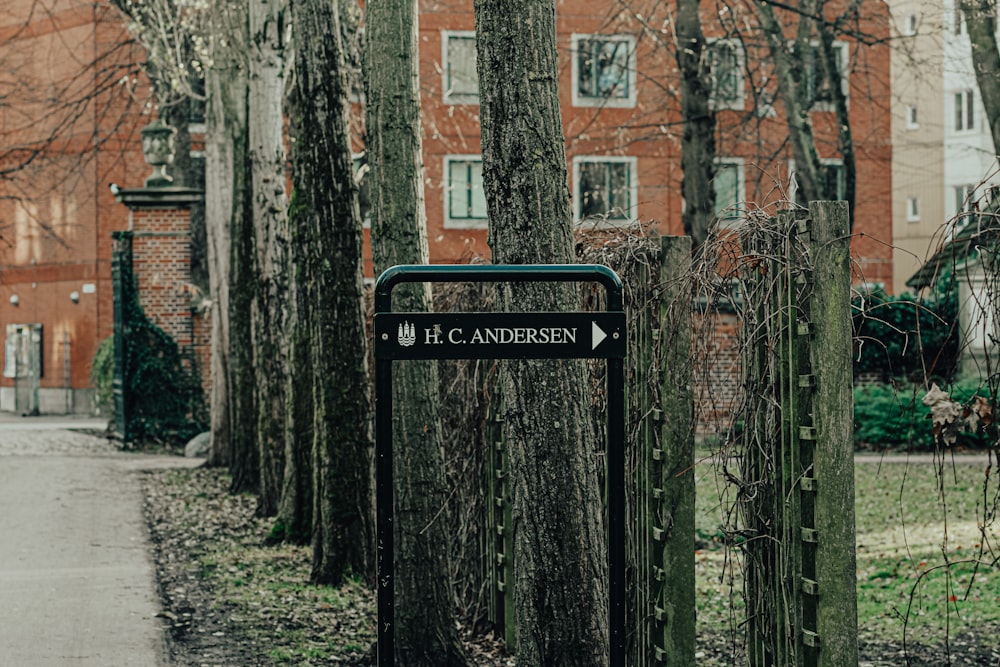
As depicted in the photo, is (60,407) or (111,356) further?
(60,407)

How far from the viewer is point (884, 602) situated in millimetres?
11078

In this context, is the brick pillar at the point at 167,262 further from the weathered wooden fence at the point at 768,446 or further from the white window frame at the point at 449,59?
the weathered wooden fence at the point at 768,446

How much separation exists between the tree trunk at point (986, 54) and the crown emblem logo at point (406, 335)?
13.7 meters

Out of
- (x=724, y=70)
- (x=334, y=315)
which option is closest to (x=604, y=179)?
(x=724, y=70)

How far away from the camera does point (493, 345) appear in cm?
474

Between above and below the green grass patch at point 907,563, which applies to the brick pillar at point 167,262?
above

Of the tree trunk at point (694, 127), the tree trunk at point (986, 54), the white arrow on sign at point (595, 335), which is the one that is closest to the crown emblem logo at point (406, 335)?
the white arrow on sign at point (595, 335)

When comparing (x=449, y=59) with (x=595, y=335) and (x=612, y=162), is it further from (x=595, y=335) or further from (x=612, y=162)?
(x=595, y=335)

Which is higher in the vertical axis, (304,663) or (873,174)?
(873,174)

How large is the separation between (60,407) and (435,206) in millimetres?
11756

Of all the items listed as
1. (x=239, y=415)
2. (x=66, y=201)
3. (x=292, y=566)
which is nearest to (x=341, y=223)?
(x=292, y=566)

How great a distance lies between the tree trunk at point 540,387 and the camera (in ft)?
19.6

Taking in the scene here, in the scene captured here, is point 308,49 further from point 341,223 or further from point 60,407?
point 60,407

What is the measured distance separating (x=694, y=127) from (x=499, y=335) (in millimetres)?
16365
